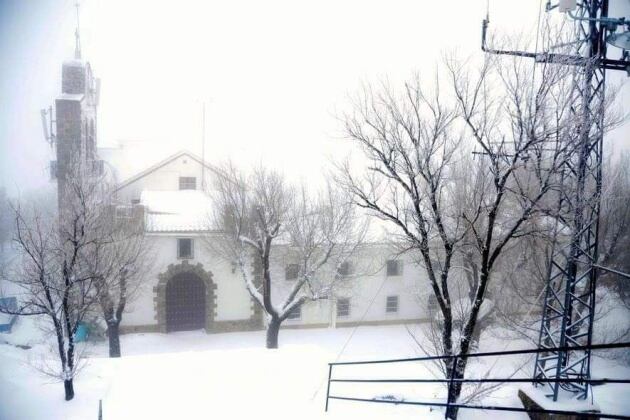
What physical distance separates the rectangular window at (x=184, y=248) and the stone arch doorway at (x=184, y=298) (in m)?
0.34

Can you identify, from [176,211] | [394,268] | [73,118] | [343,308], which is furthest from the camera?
[394,268]

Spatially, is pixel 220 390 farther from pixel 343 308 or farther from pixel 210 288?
pixel 343 308

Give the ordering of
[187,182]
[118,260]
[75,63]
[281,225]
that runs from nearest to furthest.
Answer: [118,260] < [281,225] < [75,63] < [187,182]

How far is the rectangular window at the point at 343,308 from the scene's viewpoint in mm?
22234

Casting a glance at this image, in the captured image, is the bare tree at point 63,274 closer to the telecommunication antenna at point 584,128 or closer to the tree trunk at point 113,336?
the tree trunk at point 113,336

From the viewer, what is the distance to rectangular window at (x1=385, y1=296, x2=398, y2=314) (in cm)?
2288

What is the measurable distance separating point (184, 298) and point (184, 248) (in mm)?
2718

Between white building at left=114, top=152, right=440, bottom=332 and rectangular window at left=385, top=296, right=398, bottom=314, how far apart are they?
0.06 metres

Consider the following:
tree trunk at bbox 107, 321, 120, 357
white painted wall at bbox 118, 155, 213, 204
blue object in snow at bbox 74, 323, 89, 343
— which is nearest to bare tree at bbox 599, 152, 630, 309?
tree trunk at bbox 107, 321, 120, 357

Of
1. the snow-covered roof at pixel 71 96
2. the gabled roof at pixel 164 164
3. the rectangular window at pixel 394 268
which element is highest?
the snow-covered roof at pixel 71 96

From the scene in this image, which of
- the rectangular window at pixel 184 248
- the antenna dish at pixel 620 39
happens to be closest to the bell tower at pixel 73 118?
the rectangular window at pixel 184 248

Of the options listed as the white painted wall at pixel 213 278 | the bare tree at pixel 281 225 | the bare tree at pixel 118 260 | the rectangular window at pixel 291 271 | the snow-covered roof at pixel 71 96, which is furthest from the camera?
the rectangular window at pixel 291 271

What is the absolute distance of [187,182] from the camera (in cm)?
2627

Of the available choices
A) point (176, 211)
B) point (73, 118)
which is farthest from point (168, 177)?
point (73, 118)
